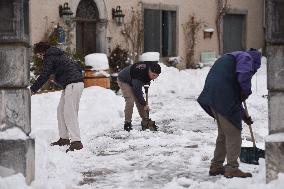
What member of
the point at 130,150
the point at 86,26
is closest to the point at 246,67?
the point at 130,150

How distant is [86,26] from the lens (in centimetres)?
1783

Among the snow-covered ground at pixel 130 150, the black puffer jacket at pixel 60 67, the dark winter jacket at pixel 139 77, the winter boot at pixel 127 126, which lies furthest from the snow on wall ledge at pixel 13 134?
the winter boot at pixel 127 126

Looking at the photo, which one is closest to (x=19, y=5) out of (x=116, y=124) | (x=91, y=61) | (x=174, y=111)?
(x=116, y=124)

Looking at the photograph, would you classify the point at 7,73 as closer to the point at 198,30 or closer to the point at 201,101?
the point at 201,101

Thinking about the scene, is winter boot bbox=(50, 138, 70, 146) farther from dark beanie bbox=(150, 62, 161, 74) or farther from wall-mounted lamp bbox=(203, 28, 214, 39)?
wall-mounted lamp bbox=(203, 28, 214, 39)

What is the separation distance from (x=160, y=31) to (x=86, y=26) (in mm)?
3796

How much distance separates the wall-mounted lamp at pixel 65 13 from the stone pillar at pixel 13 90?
10659mm

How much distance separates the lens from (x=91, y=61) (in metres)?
15.4

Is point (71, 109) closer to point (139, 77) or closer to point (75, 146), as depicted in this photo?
point (75, 146)

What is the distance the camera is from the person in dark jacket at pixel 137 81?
919cm

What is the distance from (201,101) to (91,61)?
367 inches

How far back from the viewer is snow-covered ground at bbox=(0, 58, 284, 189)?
6.13 metres

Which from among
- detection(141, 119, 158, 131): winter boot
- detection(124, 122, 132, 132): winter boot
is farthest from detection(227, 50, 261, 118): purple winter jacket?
detection(124, 122, 132, 132): winter boot

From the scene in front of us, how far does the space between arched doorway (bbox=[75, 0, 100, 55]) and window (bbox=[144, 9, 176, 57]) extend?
2596mm
